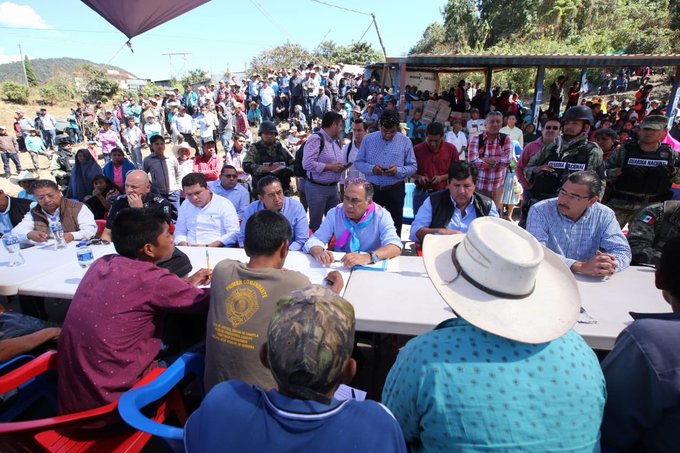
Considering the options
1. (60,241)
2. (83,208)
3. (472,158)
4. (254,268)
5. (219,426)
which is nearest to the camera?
(219,426)

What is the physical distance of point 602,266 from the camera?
2518 mm

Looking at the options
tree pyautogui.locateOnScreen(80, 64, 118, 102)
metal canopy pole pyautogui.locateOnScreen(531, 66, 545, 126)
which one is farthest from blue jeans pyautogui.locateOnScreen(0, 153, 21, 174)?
tree pyautogui.locateOnScreen(80, 64, 118, 102)

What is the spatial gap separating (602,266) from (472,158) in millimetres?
2952

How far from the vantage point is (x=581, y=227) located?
2.86 meters

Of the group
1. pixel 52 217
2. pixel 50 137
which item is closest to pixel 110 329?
pixel 52 217

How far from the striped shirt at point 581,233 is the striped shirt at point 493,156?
7.19 feet

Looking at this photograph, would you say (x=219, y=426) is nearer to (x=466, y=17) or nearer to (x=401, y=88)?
(x=401, y=88)

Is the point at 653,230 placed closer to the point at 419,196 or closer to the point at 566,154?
the point at 566,154

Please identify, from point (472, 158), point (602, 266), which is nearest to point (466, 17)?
point (472, 158)

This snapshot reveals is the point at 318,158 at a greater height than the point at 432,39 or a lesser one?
lesser

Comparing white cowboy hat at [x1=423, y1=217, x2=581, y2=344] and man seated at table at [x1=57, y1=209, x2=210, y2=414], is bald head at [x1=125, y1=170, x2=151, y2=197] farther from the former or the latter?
white cowboy hat at [x1=423, y1=217, x2=581, y2=344]

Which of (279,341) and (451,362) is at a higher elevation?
(279,341)

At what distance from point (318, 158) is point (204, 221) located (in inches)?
66.5

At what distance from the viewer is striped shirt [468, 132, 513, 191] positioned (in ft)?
16.5
